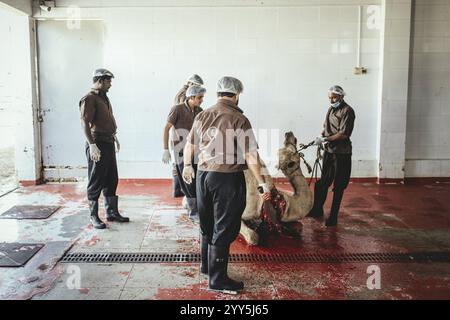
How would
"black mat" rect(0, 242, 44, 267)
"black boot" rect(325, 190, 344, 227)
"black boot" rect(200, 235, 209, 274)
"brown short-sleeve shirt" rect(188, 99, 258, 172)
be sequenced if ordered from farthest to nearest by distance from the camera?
"black boot" rect(325, 190, 344, 227) → "black mat" rect(0, 242, 44, 267) → "black boot" rect(200, 235, 209, 274) → "brown short-sleeve shirt" rect(188, 99, 258, 172)

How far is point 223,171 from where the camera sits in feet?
12.9

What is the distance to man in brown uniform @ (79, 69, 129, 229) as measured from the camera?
5.59 m

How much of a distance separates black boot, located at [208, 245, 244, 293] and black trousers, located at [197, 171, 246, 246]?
Answer: 67 millimetres

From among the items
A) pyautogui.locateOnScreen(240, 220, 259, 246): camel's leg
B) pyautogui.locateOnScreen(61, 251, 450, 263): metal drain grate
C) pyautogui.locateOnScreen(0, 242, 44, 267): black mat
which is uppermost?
pyautogui.locateOnScreen(240, 220, 259, 246): camel's leg

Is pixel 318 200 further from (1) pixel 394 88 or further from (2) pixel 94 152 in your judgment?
(1) pixel 394 88

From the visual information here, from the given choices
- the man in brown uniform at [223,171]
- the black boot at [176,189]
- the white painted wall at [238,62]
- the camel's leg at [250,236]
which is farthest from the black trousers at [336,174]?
the white painted wall at [238,62]

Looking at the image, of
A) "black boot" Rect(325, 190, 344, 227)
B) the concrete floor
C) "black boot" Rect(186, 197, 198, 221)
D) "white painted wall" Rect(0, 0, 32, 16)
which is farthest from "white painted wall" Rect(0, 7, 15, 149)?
"black boot" Rect(325, 190, 344, 227)

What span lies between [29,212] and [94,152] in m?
1.83

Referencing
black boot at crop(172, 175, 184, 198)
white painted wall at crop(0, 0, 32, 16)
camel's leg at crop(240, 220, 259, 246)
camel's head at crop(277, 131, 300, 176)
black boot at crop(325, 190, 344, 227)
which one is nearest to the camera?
camel's leg at crop(240, 220, 259, 246)

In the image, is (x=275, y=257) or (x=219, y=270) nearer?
(x=219, y=270)

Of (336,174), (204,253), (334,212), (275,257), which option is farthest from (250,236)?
(336,174)

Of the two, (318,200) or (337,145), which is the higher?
(337,145)

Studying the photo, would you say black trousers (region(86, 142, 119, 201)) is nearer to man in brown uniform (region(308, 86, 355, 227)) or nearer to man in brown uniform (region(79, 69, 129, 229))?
man in brown uniform (region(79, 69, 129, 229))
